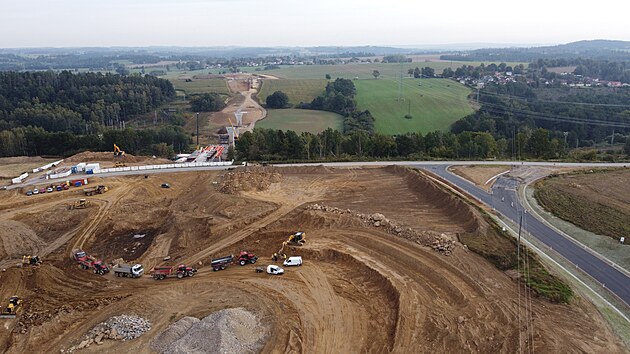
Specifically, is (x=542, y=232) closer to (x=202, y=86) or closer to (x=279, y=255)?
(x=279, y=255)

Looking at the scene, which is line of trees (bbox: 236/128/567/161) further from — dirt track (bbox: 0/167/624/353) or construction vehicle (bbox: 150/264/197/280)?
construction vehicle (bbox: 150/264/197/280)

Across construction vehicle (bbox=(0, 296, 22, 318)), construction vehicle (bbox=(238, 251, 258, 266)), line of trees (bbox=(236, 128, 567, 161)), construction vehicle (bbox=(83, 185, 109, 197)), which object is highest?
line of trees (bbox=(236, 128, 567, 161))

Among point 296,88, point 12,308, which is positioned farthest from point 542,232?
point 296,88

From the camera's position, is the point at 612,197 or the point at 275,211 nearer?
the point at 275,211

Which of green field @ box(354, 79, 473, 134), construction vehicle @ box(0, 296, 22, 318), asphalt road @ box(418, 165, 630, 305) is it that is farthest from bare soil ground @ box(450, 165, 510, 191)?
construction vehicle @ box(0, 296, 22, 318)

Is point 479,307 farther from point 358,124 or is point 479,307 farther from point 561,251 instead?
point 358,124

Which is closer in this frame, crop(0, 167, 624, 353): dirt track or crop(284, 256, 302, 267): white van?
crop(0, 167, 624, 353): dirt track

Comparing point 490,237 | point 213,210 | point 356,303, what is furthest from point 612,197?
point 213,210
